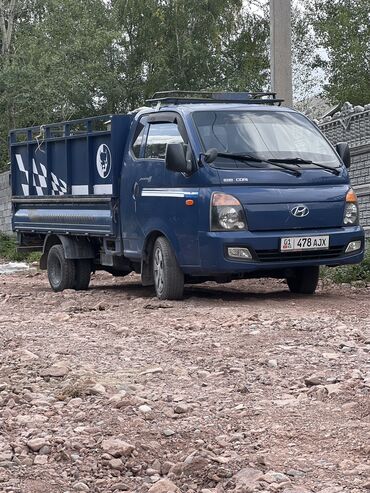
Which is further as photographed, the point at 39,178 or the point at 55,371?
the point at 39,178

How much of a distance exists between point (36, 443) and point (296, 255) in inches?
240

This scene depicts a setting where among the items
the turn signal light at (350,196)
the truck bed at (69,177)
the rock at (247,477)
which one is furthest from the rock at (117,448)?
the truck bed at (69,177)

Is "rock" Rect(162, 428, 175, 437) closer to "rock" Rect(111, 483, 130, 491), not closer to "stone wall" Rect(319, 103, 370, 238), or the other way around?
"rock" Rect(111, 483, 130, 491)

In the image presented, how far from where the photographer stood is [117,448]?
5.37 meters

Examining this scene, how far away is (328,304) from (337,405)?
5057 mm

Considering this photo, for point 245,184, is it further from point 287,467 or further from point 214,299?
point 287,467

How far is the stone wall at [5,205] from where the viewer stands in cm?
2634

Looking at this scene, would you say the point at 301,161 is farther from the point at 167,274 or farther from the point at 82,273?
the point at 82,273

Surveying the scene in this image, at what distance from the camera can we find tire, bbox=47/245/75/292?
14.0 meters

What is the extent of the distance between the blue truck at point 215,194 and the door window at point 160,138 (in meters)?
0.01

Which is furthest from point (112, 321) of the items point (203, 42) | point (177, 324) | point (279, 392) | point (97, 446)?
point (203, 42)

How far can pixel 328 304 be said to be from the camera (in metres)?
11.2

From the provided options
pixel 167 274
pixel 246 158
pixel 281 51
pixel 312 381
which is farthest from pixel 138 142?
pixel 312 381

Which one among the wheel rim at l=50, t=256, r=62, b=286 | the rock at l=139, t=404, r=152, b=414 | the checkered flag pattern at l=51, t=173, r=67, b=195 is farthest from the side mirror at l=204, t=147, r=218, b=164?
the rock at l=139, t=404, r=152, b=414
